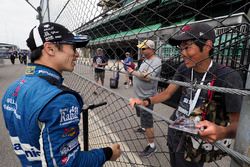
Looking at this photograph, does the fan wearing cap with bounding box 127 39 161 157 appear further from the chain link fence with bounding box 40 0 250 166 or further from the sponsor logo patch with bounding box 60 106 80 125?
the sponsor logo patch with bounding box 60 106 80 125

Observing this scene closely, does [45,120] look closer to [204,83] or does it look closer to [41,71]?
[41,71]

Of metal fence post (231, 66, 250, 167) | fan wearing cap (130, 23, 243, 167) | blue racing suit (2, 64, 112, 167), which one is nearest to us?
metal fence post (231, 66, 250, 167)

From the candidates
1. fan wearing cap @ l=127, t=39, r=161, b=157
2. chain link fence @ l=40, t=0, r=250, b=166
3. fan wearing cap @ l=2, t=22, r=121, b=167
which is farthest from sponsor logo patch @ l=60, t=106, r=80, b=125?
fan wearing cap @ l=127, t=39, r=161, b=157

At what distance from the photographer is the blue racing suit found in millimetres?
926

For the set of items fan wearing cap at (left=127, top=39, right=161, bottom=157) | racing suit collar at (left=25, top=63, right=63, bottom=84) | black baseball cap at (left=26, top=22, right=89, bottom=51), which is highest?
black baseball cap at (left=26, top=22, right=89, bottom=51)

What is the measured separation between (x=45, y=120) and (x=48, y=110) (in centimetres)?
5

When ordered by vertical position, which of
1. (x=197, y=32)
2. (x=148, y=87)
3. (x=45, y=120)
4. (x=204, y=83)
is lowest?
(x=148, y=87)

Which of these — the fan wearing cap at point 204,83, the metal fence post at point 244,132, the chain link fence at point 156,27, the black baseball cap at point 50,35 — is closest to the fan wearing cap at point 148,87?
the chain link fence at point 156,27

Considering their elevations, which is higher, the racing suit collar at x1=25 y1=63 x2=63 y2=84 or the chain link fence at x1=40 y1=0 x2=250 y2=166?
the chain link fence at x1=40 y1=0 x2=250 y2=166

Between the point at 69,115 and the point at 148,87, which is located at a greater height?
the point at 69,115

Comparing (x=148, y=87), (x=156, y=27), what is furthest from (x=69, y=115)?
(x=148, y=87)

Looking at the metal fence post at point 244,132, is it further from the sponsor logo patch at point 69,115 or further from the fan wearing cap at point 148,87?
the fan wearing cap at point 148,87

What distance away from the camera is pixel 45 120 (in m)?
0.92

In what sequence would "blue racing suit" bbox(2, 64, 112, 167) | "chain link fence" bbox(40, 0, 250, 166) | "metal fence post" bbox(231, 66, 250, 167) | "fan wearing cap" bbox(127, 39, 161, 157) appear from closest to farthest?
1. "metal fence post" bbox(231, 66, 250, 167)
2. "blue racing suit" bbox(2, 64, 112, 167)
3. "chain link fence" bbox(40, 0, 250, 166)
4. "fan wearing cap" bbox(127, 39, 161, 157)
